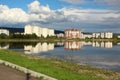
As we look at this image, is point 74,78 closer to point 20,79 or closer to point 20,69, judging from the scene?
point 20,79

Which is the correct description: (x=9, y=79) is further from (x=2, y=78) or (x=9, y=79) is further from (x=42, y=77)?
(x=42, y=77)

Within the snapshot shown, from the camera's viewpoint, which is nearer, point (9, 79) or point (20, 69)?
point (9, 79)

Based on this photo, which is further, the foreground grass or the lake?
the lake

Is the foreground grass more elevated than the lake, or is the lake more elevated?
the foreground grass

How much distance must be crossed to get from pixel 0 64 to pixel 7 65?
0.95 metres

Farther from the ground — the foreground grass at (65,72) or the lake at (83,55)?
the foreground grass at (65,72)

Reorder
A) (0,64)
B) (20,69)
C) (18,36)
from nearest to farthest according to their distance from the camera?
(20,69) → (0,64) → (18,36)

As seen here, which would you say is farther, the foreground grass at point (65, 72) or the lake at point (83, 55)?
the lake at point (83, 55)

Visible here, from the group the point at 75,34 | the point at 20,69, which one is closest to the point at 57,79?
the point at 20,69

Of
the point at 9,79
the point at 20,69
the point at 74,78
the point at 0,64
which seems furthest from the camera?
the point at 0,64

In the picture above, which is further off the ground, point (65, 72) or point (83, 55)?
point (65, 72)

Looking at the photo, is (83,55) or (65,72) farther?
(83,55)

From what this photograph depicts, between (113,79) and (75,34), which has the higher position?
(75,34)

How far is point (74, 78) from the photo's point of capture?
49.3 ft
